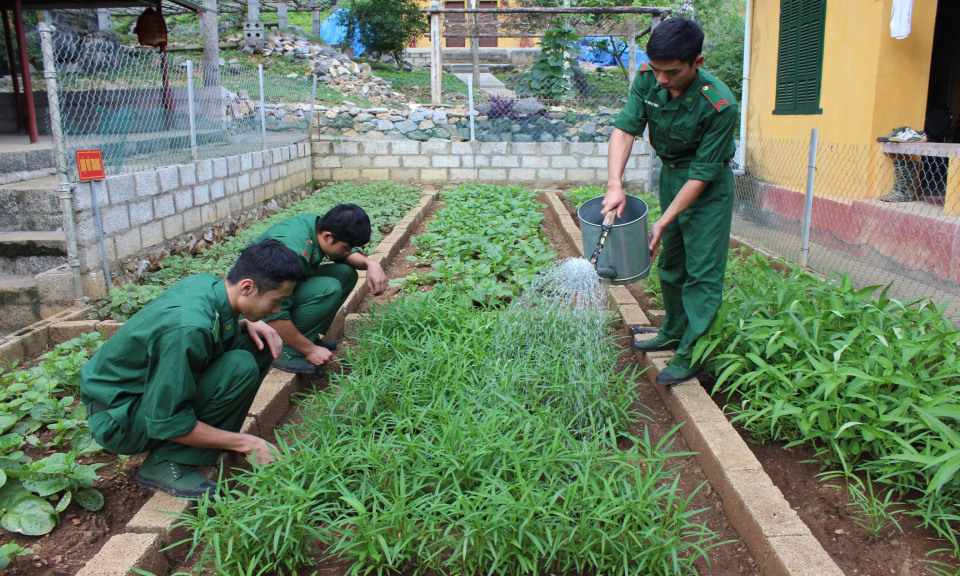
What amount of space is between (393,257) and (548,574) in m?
4.31

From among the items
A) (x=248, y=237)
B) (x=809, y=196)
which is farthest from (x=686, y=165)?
(x=248, y=237)

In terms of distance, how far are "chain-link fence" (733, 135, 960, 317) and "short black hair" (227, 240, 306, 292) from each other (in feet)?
14.3

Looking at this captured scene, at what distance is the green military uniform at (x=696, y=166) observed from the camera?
3.00m

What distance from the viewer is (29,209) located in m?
5.06

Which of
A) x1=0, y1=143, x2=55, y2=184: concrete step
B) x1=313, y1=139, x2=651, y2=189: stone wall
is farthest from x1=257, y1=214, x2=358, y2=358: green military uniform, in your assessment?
x1=313, y1=139, x2=651, y2=189: stone wall

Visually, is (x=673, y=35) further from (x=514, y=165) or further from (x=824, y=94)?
(x=514, y=165)

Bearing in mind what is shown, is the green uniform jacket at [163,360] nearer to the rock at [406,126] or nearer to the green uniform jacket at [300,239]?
the green uniform jacket at [300,239]

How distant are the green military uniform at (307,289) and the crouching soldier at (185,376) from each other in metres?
0.81

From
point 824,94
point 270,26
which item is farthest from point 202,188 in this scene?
point 270,26

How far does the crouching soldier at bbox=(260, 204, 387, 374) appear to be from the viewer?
334cm

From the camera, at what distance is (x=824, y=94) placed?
265 inches

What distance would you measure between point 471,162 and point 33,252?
22.4 ft

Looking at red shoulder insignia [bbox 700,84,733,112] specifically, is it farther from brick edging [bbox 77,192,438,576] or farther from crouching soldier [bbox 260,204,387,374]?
brick edging [bbox 77,192,438,576]

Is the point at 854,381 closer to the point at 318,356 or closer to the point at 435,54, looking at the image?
the point at 318,356
